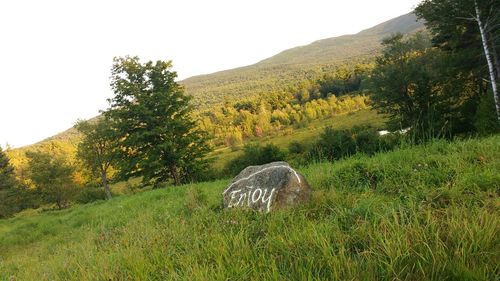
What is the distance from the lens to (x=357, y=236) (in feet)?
9.33

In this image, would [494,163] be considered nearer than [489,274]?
No

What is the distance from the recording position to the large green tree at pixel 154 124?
25.0m

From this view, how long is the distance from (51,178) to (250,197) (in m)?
45.2

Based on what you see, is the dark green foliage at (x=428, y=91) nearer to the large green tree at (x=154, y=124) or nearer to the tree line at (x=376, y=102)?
the tree line at (x=376, y=102)

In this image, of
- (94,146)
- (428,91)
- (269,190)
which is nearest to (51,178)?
(94,146)

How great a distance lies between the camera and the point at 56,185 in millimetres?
41031

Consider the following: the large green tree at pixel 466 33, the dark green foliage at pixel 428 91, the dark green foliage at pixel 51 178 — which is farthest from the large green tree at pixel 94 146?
the large green tree at pixel 466 33

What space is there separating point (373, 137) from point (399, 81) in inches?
473

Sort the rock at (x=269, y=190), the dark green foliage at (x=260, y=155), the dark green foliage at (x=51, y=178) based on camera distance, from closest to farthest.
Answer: the rock at (x=269, y=190) → the dark green foliage at (x=260, y=155) → the dark green foliage at (x=51, y=178)

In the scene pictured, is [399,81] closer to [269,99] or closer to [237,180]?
[237,180]

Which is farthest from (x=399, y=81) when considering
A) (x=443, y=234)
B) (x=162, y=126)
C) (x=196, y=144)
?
(x=443, y=234)

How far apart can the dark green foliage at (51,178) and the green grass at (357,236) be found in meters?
42.7

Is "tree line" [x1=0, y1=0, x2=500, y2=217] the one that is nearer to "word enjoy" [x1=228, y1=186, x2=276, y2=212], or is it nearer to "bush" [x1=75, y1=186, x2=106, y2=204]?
"bush" [x1=75, y1=186, x2=106, y2=204]

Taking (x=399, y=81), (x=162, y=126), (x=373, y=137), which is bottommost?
(x=373, y=137)
